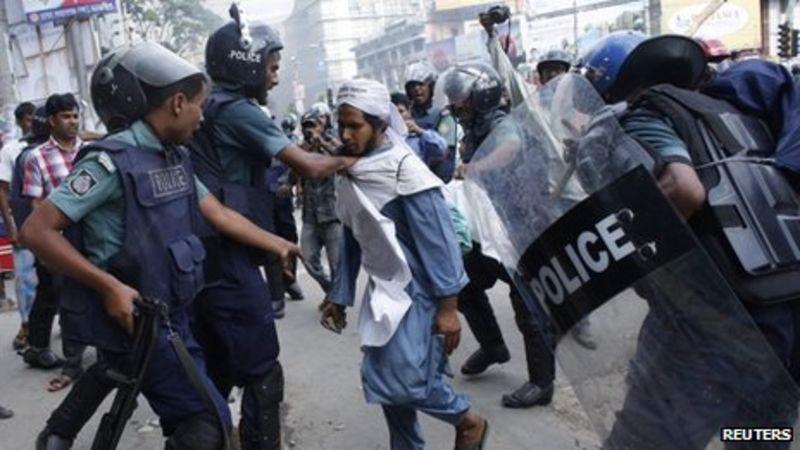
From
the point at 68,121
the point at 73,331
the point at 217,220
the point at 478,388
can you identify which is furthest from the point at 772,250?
the point at 68,121

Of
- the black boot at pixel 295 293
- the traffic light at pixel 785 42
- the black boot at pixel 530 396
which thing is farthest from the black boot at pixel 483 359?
the traffic light at pixel 785 42

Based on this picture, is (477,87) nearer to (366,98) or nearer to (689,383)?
(366,98)

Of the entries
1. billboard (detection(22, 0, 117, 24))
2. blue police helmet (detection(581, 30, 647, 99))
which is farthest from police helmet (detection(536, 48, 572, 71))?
billboard (detection(22, 0, 117, 24))

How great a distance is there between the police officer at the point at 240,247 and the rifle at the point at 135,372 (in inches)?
22.0

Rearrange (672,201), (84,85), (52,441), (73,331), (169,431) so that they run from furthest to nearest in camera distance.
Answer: (84,85) → (52,441) → (169,431) → (73,331) → (672,201)

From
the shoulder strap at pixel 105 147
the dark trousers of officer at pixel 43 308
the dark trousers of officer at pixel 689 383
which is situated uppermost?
the shoulder strap at pixel 105 147

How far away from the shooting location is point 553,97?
1800mm

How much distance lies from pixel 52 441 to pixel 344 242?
4.28 feet

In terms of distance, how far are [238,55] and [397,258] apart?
3.20 feet

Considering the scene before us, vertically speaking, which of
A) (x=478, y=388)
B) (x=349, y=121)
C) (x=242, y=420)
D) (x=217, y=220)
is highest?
(x=349, y=121)

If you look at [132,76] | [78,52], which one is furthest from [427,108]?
[78,52]

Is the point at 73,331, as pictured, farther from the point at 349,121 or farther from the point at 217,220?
the point at 349,121

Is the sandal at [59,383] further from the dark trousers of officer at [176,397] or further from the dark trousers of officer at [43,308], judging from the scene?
the dark trousers of officer at [176,397]

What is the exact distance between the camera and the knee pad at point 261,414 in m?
2.86
